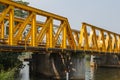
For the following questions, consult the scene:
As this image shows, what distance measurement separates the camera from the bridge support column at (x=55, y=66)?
34.4 meters

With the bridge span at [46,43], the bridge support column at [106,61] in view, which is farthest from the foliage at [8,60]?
the bridge support column at [106,61]

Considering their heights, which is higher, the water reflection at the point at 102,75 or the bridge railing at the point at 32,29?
the bridge railing at the point at 32,29

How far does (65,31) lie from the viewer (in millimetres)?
35500

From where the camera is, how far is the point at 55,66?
34.3m

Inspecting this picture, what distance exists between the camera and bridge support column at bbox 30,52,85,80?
34.4 metres

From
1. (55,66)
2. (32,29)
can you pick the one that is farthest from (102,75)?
(32,29)

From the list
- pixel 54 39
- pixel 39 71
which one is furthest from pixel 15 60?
pixel 54 39

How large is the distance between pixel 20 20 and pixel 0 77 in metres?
15.3

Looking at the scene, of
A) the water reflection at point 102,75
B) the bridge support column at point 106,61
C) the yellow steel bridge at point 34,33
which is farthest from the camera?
the bridge support column at point 106,61

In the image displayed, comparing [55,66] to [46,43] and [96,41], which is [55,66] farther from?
[96,41]

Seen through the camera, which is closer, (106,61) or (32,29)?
(32,29)

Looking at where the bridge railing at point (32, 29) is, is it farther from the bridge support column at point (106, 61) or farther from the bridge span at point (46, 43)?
the bridge support column at point (106, 61)

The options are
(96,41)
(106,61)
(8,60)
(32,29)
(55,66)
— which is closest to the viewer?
(32,29)

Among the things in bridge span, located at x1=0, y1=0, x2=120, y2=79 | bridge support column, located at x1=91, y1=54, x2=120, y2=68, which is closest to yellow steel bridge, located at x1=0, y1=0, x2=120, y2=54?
bridge span, located at x1=0, y1=0, x2=120, y2=79
